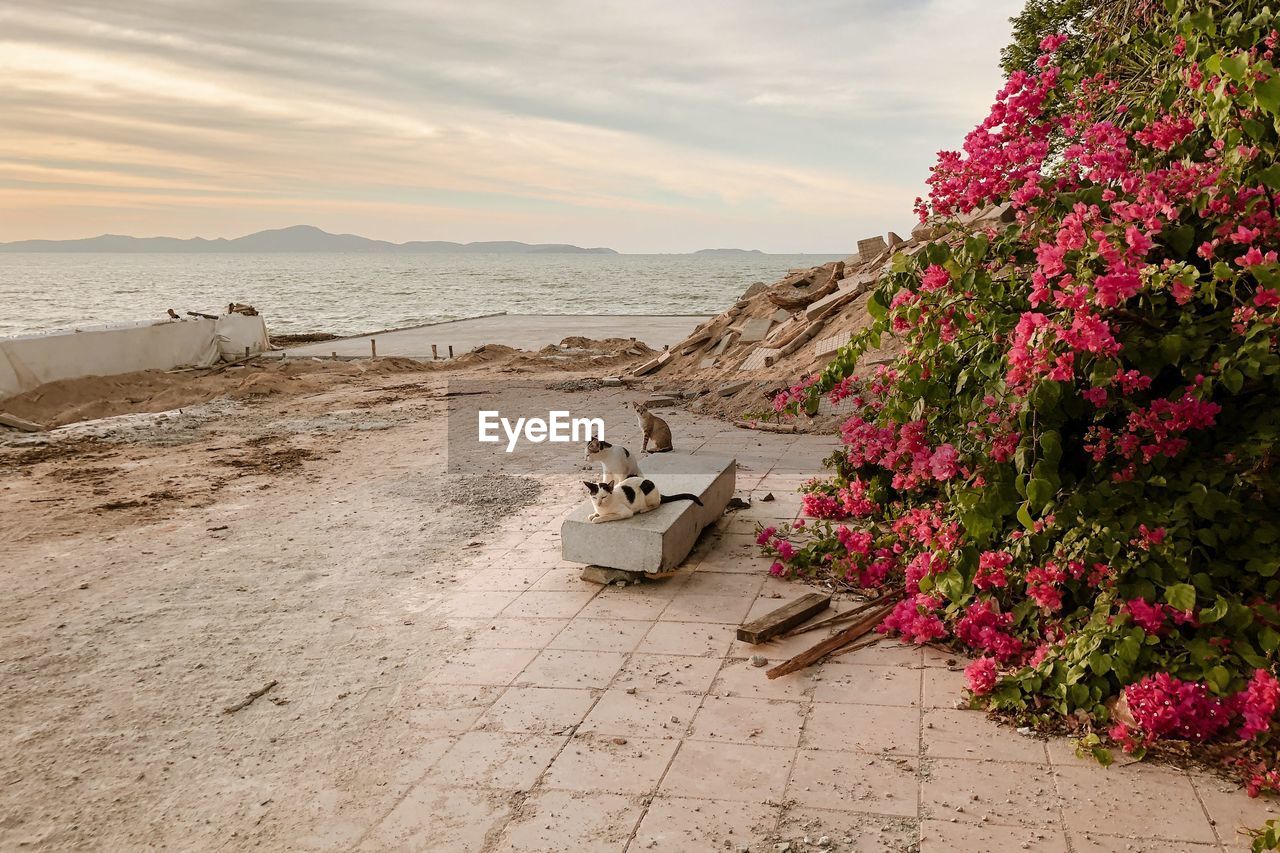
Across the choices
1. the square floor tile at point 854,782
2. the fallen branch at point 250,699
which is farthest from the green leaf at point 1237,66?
the fallen branch at point 250,699

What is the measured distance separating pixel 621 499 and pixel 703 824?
112 inches

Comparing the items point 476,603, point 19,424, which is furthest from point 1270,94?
point 19,424

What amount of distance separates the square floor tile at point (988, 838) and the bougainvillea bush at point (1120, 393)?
27.2 inches

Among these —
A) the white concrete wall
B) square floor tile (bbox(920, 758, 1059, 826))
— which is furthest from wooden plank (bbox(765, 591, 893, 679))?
the white concrete wall

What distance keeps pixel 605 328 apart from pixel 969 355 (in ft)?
85.5

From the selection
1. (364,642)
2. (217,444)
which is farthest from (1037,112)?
(217,444)

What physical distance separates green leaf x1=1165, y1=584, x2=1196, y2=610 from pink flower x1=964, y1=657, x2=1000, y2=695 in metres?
0.81

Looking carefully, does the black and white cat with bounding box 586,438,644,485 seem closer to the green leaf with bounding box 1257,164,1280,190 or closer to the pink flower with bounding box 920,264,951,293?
the pink flower with bounding box 920,264,951,293

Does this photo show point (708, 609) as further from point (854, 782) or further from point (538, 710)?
point (854, 782)

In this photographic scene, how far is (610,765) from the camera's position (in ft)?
12.3

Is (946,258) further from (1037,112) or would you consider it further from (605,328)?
(605,328)

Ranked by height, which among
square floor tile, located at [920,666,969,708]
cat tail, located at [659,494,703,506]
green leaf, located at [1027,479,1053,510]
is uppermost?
green leaf, located at [1027,479,1053,510]

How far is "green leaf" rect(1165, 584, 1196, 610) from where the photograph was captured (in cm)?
349
